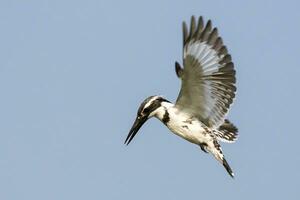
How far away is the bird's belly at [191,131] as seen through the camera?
15.8 meters

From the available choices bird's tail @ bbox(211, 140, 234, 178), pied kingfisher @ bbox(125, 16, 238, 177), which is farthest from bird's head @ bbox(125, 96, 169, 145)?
bird's tail @ bbox(211, 140, 234, 178)

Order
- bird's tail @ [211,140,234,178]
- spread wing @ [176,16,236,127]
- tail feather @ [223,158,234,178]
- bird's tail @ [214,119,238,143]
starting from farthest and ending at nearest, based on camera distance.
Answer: bird's tail @ [214,119,238,143], bird's tail @ [211,140,234,178], tail feather @ [223,158,234,178], spread wing @ [176,16,236,127]

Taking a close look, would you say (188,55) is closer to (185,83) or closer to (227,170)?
(185,83)

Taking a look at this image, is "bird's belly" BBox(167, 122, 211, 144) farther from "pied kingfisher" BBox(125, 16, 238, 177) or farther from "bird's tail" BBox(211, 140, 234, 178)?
"bird's tail" BBox(211, 140, 234, 178)

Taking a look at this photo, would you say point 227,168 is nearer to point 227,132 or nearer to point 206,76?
point 227,132

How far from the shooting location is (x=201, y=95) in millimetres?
15844

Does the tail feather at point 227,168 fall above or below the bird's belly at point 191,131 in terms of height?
below

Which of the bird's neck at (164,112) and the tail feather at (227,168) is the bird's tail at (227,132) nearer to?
the tail feather at (227,168)

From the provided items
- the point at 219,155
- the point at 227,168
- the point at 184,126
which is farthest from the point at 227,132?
the point at 184,126

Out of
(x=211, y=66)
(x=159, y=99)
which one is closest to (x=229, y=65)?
(x=211, y=66)

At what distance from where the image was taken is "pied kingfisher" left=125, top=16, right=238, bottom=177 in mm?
15414

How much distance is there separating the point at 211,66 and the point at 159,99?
105 centimetres

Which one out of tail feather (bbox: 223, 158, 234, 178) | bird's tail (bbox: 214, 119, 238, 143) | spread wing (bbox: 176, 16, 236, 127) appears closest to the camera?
spread wing (bbox: 176, 16, 236, 127)

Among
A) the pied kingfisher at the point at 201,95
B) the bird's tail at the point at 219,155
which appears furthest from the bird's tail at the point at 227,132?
the bird's tail at the point at 219,155
